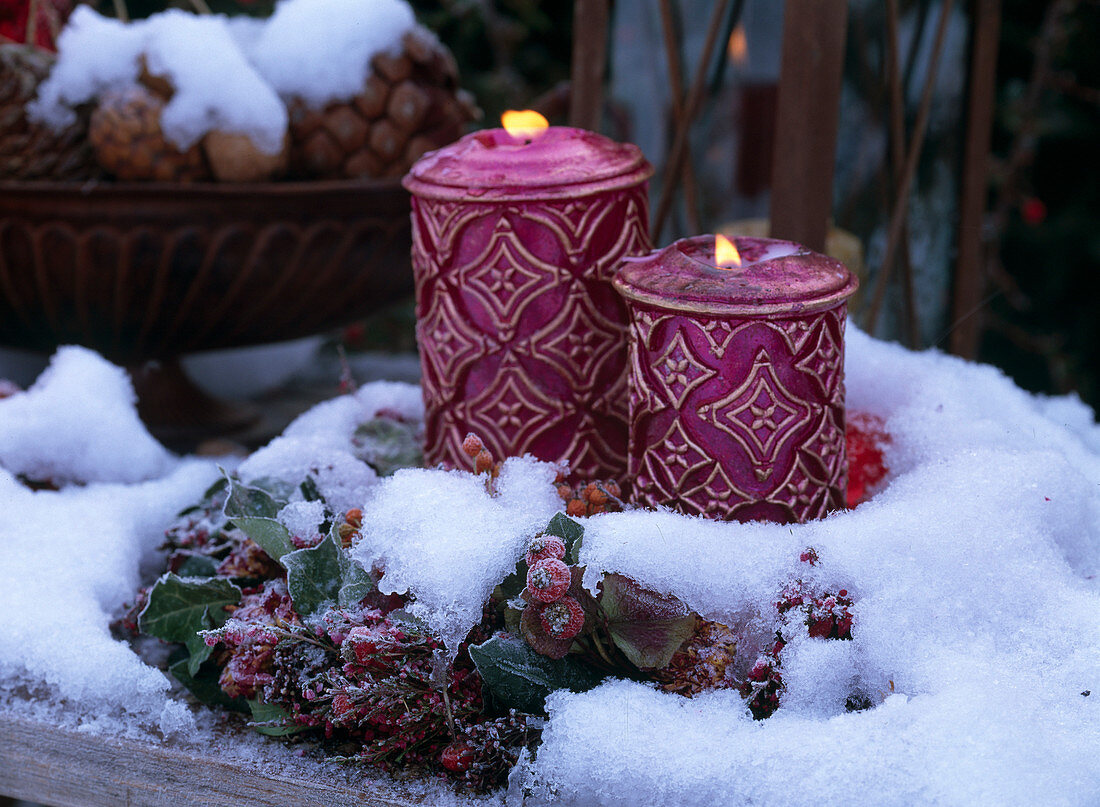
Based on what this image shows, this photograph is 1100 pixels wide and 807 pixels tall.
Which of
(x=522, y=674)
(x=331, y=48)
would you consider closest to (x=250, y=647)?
(x=522, y=674)

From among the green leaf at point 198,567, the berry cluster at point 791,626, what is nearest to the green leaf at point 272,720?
the green leaf at point 198,567

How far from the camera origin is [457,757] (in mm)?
482

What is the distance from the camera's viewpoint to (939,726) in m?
0.43

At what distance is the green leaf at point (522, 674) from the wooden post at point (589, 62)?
1.61 feet

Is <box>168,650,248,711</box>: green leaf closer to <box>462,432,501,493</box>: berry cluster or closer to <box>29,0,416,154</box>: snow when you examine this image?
<box>462,432,501,493</box>: berry cluster

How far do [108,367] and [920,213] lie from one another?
645 mm

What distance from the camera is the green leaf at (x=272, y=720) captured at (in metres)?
0.51

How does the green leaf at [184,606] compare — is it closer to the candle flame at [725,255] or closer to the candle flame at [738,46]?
the candle flame at [725,255]

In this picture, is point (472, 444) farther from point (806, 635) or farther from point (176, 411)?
point (176, 411)

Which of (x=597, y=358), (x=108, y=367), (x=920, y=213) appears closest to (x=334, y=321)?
(x=108, y=367)

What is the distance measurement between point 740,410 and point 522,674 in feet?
0.58

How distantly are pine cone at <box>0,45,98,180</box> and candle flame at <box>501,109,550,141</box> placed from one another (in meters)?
0.40

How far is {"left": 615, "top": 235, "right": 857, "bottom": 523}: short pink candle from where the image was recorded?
525mm

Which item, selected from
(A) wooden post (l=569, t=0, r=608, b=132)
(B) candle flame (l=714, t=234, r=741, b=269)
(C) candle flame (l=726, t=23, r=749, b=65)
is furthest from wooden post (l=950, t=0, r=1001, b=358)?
(B) candle flame (l=714, t=234, r=741, b=269)
